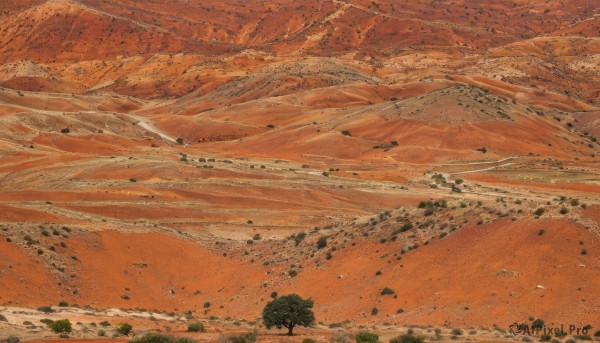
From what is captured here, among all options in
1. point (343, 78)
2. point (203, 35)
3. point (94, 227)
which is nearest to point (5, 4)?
point (203, 35)

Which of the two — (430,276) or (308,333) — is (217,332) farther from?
(430,276)

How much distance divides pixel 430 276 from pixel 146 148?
59.3m

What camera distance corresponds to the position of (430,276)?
3306 cm

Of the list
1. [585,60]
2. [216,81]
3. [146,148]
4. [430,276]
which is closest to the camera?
[430,276]

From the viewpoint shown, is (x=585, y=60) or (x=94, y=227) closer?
(x=94, y=227)

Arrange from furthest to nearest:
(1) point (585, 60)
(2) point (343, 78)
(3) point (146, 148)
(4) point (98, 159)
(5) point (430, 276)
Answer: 1. (1) point (585, 60)
2. (2) point (343, 78)
3. (3) point (146, 148)
4. (4) point (98, 159)
5. (5) point (430, 276)

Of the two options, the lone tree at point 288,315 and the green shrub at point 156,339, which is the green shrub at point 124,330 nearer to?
the green shrub at point 156,339

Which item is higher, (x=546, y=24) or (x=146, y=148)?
(x=546, y=24)

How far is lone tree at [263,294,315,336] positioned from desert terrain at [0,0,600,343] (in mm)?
474

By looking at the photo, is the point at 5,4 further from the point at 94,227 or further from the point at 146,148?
the point at 94,227

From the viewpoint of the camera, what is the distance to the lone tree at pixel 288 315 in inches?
1070

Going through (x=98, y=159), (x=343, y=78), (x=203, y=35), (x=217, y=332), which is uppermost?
(x=203, y=35)

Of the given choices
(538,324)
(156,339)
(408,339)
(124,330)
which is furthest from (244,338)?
(538,324)

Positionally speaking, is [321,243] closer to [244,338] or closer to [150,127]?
[244,338]
